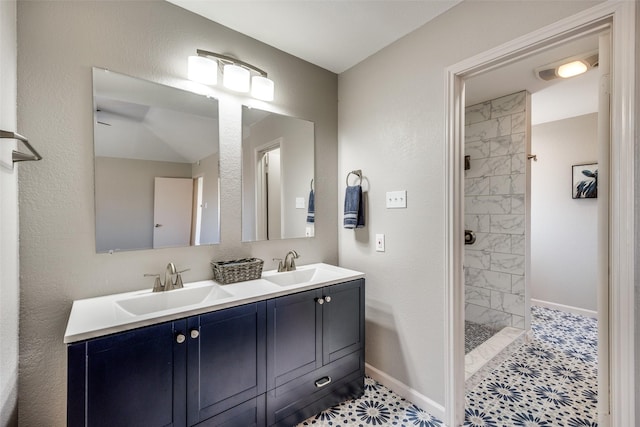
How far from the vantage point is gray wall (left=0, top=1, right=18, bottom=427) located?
3.43 feet

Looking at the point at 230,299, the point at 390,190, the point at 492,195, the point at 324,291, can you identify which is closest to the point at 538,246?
the point at 492,195

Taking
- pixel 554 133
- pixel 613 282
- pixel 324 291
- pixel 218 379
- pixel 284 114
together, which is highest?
pixel 554 133

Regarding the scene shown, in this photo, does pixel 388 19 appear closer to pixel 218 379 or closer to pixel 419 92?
pixel 419 92

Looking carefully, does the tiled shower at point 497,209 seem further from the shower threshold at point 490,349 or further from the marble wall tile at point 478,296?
the shower threshold at point 490,349

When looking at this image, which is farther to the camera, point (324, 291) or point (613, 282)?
point (324, 291)

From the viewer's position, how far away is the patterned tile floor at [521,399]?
1669mm

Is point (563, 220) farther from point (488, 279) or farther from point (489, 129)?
point (489, 129)

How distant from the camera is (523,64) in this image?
219cm

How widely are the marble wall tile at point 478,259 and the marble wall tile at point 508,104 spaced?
147 cm

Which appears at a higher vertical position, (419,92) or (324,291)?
(419,92)

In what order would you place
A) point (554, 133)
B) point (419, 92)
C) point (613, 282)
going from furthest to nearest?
point (554, 133)
point (419, 92)
point (613, 282)

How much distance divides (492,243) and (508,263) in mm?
245

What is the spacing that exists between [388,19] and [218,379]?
2.21 meters

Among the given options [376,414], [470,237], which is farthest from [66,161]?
[470,237]
